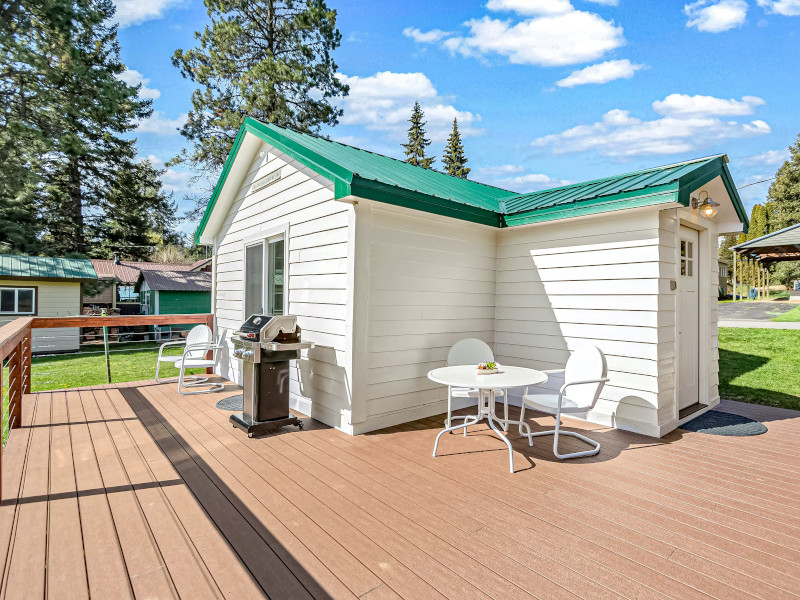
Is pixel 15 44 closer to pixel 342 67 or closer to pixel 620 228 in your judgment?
pixel 342 67

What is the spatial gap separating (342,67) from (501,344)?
13093mm

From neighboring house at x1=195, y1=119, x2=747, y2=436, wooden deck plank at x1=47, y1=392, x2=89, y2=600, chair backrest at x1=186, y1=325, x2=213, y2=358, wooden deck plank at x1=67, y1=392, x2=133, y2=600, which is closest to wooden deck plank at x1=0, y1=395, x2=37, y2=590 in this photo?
wooden deck plank at x1=47, y1=392, x2=89, y2=600

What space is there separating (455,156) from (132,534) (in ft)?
75.6

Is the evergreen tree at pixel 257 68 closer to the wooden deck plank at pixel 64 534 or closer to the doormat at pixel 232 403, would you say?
the doormat at pixel 232 403

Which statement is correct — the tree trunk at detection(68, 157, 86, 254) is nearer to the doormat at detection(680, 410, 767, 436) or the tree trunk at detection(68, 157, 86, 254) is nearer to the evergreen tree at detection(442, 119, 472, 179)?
the evergreen tree at detection(442, 119, 472, 179)

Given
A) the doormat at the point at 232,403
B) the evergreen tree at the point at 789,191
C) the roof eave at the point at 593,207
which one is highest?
the evergreen tree at the point at 789,191

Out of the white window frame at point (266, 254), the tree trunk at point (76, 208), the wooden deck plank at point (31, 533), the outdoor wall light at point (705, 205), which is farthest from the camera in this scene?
the tree trunk at point (76, 208)

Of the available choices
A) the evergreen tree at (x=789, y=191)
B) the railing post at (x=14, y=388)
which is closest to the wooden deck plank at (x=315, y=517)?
the railing post at (x=14, y=388)

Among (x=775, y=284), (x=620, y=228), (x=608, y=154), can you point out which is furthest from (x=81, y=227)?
(x=775, y=284)

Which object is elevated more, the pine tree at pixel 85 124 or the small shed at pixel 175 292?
the pine tree at pixel 85 124

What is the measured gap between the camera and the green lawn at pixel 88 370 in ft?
27.0

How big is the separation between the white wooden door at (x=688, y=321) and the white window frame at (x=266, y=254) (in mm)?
4267

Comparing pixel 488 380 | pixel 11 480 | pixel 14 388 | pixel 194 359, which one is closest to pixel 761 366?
pixel 488 380

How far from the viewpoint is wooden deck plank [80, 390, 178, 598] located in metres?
1.71
